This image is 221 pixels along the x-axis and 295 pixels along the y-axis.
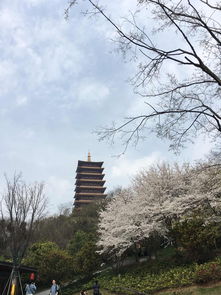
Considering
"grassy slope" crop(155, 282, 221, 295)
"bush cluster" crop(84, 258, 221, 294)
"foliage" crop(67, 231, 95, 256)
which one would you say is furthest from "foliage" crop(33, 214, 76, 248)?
"grassy slope" crop(155, 282, 221, 295)

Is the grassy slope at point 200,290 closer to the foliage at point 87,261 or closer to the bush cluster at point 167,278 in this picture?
the bush cluster at point 167,278

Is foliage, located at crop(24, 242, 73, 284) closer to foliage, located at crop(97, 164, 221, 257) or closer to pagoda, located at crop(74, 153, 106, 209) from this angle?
foliage, located at crop(97, 164, 221, 257)

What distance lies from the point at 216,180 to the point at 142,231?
14279 mm

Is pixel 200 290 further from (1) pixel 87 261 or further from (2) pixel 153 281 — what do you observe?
(1) pixel 87 261

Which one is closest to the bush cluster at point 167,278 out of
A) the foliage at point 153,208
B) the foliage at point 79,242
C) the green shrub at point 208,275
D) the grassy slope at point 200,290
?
the green shrub at point 208,275

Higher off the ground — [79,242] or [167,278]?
[79,242]

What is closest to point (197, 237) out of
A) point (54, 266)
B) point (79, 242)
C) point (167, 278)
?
point (167, 278)

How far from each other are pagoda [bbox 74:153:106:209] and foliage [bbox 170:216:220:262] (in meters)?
60.6

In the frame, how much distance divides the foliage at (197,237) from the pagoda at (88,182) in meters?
60.6

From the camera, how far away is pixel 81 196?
78.9 meters

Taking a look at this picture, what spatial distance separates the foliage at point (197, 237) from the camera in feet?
56.9

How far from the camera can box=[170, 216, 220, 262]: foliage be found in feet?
56.9

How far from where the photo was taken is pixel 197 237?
17359 millimetres

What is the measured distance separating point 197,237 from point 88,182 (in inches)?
2604
